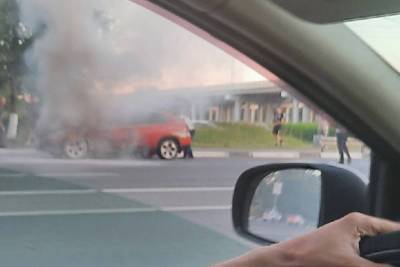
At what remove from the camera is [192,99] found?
3725 mm

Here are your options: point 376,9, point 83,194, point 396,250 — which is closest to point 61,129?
point 83,194

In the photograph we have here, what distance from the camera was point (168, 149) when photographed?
14.5 ft

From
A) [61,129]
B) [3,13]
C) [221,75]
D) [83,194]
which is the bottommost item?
[83,194]

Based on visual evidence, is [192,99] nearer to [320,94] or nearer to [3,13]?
[3,13]

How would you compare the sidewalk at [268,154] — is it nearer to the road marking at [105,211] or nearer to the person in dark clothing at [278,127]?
the person in dark clothing at [278,127]

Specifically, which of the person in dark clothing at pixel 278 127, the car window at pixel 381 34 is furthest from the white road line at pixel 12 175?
the car window at pixel 381 34

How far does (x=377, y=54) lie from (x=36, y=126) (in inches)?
105

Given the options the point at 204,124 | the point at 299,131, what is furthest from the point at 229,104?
the point at 204,124

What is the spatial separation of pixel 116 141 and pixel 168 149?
0.36 m

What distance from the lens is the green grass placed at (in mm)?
3687

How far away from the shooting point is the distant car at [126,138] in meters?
3.92

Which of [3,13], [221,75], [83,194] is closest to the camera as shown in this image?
[221,75]

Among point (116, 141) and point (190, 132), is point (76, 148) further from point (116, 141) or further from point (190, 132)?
point (190, 132)

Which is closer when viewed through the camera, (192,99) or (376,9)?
(376,9)
